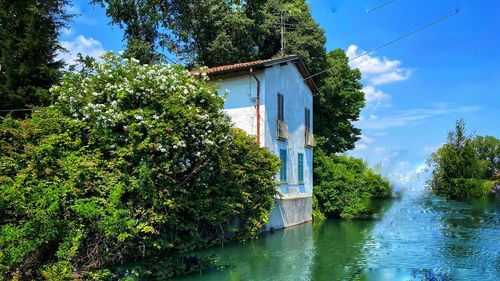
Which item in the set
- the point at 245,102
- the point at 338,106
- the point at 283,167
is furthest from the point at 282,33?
the point at 283,167

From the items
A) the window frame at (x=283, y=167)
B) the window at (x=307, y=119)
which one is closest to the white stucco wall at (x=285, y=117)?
the window frame at (x=283, y=167)

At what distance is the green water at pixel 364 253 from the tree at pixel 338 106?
11520 mm

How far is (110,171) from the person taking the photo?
32.2 feet

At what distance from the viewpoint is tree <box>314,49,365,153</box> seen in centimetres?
2975

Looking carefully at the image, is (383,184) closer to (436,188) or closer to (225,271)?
(436,188)

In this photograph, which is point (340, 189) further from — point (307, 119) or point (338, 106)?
point (338, 106)

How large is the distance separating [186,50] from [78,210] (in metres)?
21.8

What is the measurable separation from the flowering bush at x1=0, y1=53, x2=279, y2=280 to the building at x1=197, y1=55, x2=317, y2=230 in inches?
197

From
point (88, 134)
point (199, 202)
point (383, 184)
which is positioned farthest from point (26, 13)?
point (383, 184)

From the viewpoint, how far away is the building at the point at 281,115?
1775cm

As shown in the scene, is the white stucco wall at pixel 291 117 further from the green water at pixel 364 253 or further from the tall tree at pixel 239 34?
the tall tree at pixel 239 34

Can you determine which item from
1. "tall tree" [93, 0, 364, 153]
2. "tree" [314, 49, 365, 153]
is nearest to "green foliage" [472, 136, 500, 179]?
"tree" [314, 49, 365, 153]

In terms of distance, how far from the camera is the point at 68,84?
10.8 meters

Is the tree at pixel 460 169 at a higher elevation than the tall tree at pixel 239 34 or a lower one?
lower
